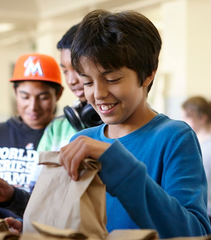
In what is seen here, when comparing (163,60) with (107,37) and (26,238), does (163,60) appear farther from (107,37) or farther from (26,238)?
(26,238)

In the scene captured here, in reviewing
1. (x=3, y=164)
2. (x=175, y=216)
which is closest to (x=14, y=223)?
(x=175, y=216)

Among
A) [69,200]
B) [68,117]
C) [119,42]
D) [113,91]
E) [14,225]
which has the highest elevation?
[119,42]

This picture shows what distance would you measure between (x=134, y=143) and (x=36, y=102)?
110cm

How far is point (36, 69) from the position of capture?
2.20 meters

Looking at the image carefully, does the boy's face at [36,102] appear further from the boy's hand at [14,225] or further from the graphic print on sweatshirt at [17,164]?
the boy's hand at [14,225]

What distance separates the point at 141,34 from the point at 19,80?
1204mm

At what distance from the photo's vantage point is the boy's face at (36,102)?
2.18 meters

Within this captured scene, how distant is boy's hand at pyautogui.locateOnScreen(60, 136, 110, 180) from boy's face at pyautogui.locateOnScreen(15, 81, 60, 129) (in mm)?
1301

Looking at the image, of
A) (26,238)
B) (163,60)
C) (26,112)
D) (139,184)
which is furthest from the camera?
(163,60)

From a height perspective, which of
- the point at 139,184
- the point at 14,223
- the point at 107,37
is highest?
the point at 107,37

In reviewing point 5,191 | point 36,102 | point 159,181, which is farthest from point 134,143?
point 36,102

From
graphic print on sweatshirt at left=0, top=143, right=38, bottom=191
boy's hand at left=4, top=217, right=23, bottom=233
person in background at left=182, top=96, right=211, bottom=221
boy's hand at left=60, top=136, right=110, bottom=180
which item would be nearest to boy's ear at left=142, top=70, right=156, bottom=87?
boy's hand at left=60, top=136, right=110, bottom=180

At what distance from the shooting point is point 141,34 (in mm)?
1132

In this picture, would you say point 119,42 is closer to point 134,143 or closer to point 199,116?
point 134,143
